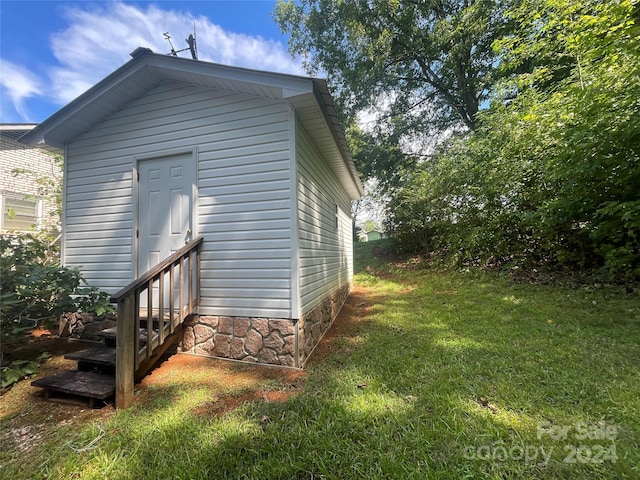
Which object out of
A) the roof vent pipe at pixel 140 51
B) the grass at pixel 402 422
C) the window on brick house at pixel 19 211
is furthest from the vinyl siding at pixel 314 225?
the window on brick house at pixel 19 211

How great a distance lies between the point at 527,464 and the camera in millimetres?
1688

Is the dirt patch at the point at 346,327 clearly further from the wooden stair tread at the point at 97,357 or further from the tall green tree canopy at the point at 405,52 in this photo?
the tall green tree canopy at the point at 405,52

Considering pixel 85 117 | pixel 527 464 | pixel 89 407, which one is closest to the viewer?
pixel 527 464

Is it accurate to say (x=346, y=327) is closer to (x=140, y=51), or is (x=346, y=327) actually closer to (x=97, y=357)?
(x=97, y=357)

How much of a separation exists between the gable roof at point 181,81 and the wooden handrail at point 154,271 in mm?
2045

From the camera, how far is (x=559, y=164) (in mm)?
4898

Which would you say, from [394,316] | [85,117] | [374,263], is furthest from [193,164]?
[374,263]

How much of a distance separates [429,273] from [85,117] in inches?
343

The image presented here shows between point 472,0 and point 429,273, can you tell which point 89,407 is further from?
point 472,0

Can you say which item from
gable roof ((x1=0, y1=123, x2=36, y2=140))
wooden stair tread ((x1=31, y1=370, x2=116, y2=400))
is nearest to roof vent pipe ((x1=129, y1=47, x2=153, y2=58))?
wooden stair tread ((x1=31, y1=370, x2=116, y2=400))

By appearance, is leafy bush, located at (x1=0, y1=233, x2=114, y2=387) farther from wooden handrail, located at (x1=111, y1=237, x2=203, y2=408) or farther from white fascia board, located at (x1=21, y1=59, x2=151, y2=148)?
white fascia board, located at (x1=21, y1=59, x2=151, y2=148)

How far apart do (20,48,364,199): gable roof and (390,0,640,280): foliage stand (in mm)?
3912

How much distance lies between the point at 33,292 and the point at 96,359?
131 cm

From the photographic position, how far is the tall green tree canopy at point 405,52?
9656mm
